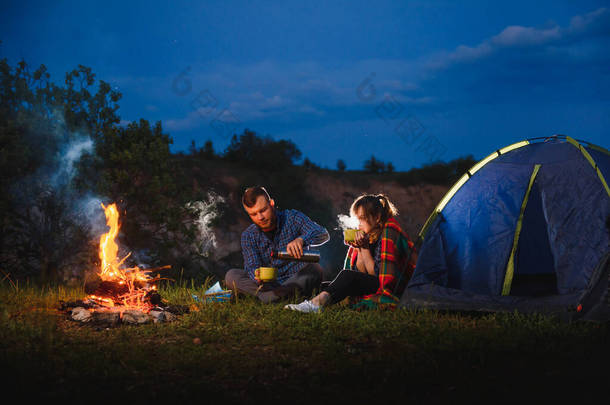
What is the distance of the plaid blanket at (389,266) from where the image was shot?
17.7 ft

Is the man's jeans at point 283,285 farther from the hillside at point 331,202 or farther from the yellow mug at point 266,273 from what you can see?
the hillside at point 331,202

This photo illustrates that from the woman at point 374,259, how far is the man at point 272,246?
42cm

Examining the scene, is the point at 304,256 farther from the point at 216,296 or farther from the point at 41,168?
the point at 41,168

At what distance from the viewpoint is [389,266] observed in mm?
5465

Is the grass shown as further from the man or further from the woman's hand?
the woman's hand

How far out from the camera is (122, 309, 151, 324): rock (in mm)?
4883

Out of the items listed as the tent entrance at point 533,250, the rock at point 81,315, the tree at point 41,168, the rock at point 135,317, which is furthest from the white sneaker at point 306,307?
the tree at point 41,168

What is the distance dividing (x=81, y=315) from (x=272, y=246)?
210cm

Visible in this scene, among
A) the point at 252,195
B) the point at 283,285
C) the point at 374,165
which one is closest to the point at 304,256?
the point at 283,285

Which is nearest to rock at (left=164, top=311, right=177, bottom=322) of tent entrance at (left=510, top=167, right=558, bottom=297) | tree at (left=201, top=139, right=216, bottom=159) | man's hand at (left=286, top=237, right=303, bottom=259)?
man's hand at (left=286, top=237, right=303, bottom=259)

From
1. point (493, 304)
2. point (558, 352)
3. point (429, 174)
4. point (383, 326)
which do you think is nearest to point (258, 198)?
point (383, 326)

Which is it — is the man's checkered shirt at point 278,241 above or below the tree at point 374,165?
below

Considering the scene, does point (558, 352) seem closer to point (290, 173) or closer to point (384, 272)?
point (384, 272)

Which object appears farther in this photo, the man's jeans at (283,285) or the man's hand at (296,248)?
the man's jeans at (283,285)
